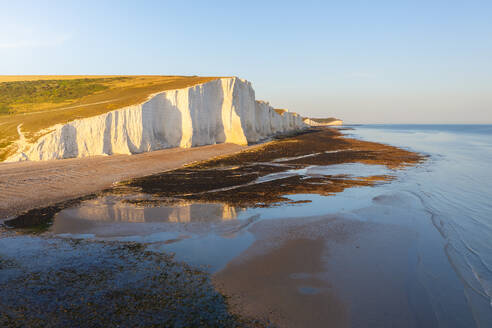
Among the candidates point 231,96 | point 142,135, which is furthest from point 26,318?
point 231,96

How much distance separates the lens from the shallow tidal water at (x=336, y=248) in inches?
192

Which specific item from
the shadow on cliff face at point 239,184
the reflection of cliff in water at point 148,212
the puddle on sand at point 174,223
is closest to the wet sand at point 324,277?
the puddle on sand at point 174,223

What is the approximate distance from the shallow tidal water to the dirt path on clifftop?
2184 millimetres

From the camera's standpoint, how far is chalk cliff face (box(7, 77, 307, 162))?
74.7 ft

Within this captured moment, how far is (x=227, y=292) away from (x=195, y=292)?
1.98 feet

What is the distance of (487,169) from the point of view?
2108cm

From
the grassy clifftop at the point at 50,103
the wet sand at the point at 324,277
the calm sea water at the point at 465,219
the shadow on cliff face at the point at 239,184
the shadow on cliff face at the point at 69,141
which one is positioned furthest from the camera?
the grassy clifftop at the point at 50,103

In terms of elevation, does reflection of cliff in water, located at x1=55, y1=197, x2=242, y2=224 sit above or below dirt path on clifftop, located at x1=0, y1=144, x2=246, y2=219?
below

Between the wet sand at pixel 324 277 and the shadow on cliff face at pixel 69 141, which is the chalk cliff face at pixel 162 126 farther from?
the wet sand at pixel 324 277

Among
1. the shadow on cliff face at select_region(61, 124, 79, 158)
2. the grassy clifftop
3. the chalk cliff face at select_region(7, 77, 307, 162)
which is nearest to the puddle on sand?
the shadow on cliff face at select_region(61, 124, 79, 158)

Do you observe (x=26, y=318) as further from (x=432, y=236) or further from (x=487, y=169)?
(x=487, y=169)

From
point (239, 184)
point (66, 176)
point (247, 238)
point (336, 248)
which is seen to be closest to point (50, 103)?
point (66, 176)

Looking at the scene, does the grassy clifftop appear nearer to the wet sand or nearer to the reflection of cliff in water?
the reflection of cliff in water

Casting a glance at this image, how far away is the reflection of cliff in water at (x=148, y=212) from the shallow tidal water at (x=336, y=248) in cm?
4
